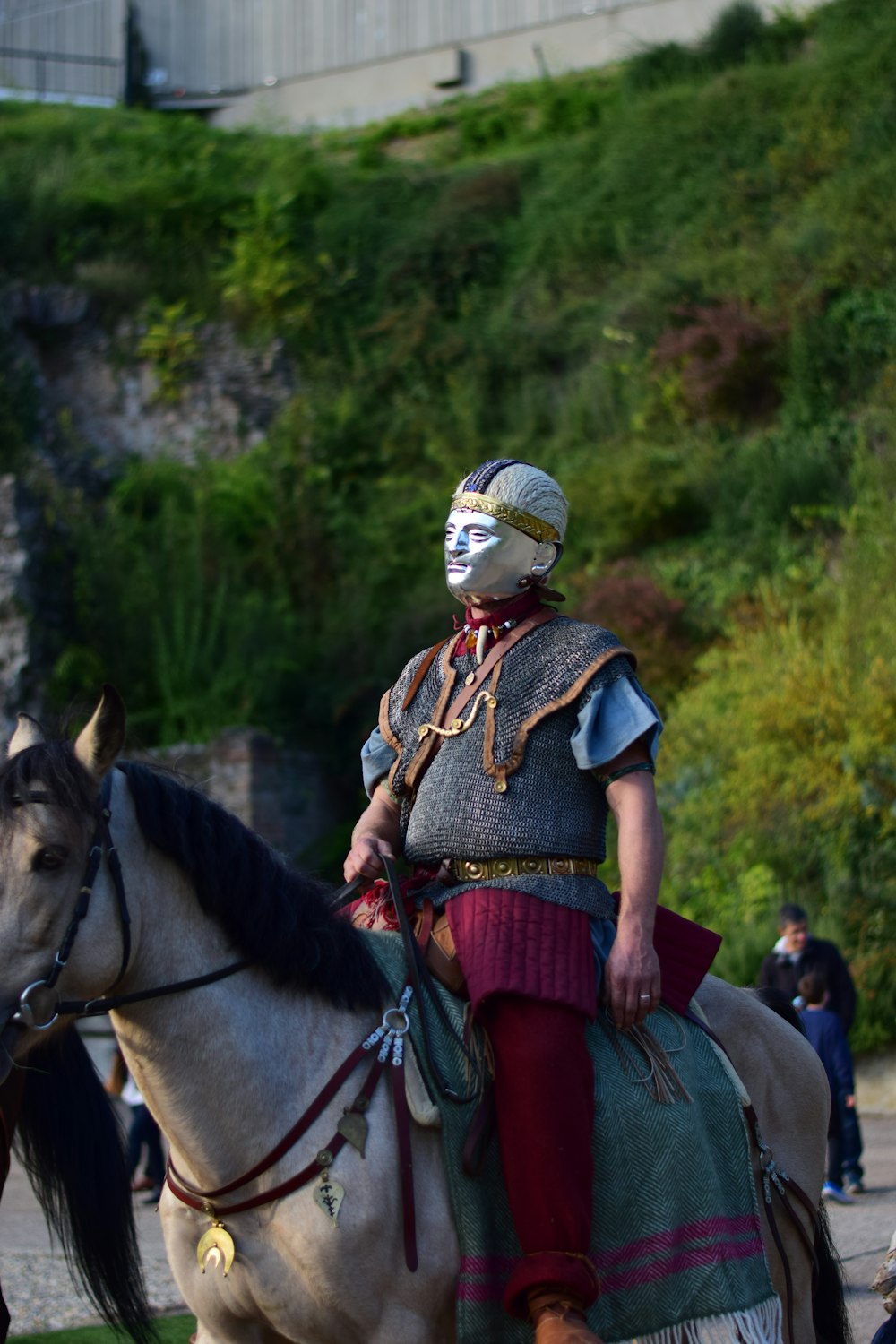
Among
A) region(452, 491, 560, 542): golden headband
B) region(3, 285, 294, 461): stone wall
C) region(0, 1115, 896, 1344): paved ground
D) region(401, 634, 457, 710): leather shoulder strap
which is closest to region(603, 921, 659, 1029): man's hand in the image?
region(401, 634, 457, 710): leather shoulder strap

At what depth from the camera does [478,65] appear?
30906 millimetres

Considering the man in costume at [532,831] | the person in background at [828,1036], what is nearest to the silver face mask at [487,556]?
the man in costume at [532,831]

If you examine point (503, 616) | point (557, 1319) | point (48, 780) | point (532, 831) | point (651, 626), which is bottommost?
point (651, 626)

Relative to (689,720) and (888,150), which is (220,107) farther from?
(689,720)

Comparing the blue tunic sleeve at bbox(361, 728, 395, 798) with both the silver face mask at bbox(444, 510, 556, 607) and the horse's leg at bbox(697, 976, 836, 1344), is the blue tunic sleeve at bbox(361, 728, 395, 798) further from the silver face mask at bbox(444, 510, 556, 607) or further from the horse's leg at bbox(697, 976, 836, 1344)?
the horse's leg at bbox(697, 976, 836, 1344)

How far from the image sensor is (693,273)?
21.9 m

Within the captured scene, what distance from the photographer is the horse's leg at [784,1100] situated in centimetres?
412

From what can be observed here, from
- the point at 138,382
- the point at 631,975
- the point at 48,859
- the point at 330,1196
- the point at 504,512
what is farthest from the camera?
the point at 138,382

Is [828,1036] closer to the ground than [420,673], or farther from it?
closer to the ground

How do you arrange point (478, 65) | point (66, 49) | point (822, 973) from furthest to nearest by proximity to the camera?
point (66, 49) → point (478, 65) → point (822, 973)

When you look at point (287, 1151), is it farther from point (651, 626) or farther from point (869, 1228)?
point (651, 626)

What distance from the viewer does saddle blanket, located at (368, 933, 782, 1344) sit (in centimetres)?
328

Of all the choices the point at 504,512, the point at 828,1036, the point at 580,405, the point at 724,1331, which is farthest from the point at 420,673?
the point at 580,405

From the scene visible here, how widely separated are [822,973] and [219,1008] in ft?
25.2
